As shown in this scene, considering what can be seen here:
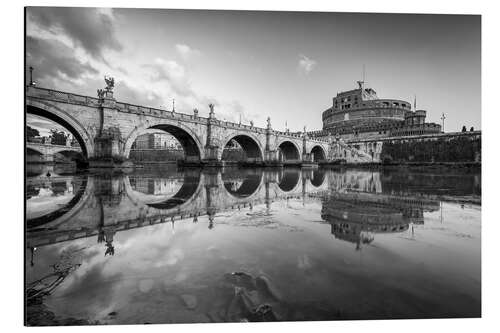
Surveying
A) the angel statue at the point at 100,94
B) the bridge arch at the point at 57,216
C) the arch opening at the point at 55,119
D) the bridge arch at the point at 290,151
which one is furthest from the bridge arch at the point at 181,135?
the bridge arch at the point at 290,151

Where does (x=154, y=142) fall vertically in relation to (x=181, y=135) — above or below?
above

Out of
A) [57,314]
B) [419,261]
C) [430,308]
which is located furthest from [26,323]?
[419,261]

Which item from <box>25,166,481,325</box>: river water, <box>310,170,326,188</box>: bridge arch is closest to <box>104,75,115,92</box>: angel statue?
<box>310,170,326,188</box>: bridge arch

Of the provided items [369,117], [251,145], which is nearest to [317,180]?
[251,145]

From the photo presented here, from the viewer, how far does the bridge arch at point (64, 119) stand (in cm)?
1530

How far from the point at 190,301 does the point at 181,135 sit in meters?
24.5

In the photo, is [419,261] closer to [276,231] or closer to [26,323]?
[276,231]

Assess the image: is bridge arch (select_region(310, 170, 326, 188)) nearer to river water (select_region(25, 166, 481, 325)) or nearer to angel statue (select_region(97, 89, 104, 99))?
river water (select_region(25, 166, 481, 325))

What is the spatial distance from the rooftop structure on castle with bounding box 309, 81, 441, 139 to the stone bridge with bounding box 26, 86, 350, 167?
35463 millimetres

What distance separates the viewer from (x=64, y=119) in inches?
643

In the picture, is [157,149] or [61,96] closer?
[61,96]

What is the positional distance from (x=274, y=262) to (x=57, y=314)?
1.66 metres

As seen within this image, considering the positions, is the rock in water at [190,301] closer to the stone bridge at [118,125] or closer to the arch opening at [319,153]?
the stone bridge at [118,125]

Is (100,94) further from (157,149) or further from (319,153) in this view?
(157,149)
